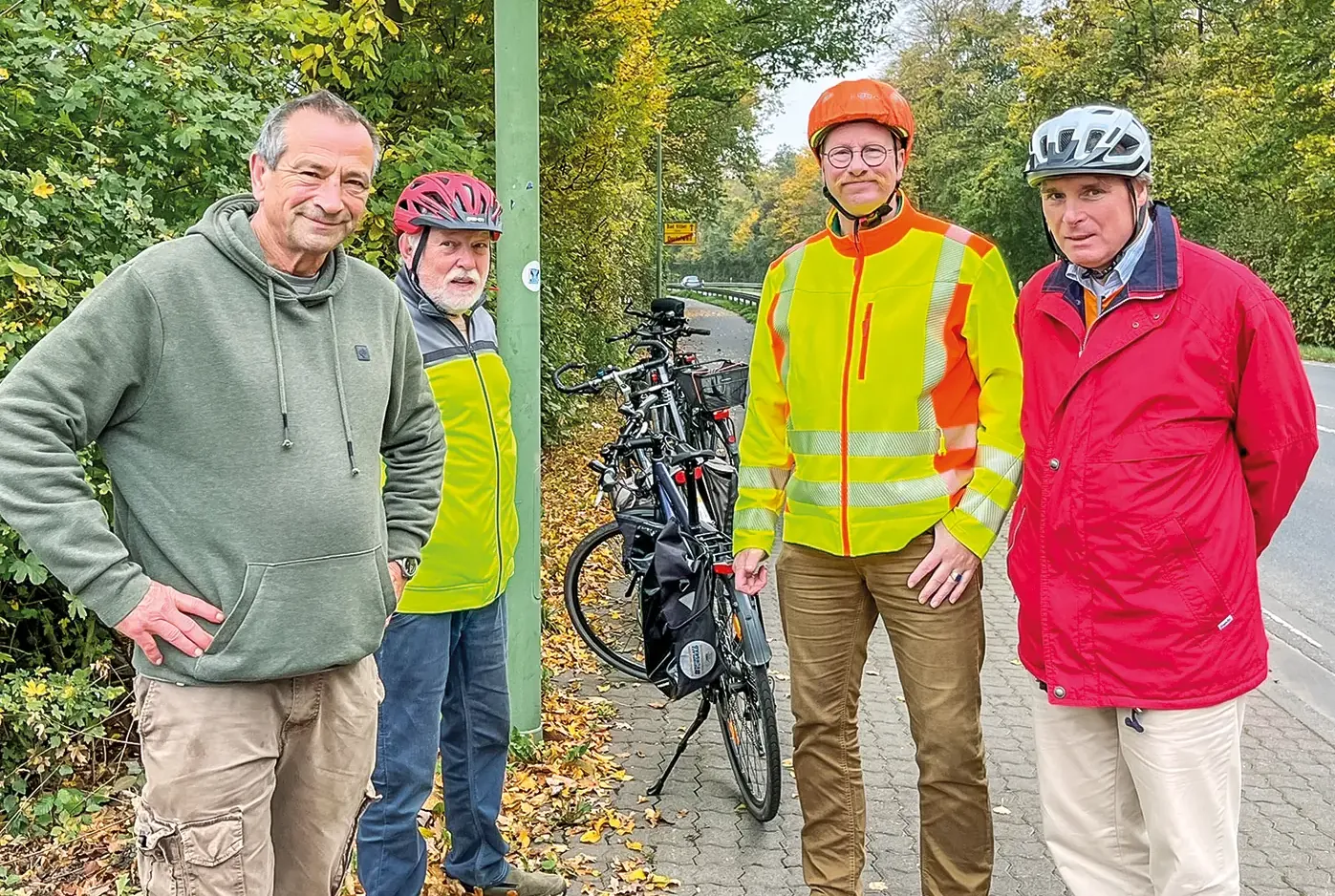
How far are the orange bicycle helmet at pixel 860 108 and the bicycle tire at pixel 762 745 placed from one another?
2.01 m

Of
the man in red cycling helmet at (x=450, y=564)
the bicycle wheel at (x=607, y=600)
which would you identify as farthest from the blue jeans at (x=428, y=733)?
the bicycle wheel at (x=607, y=600)

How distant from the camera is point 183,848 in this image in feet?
7.38

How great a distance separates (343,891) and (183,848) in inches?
62.1

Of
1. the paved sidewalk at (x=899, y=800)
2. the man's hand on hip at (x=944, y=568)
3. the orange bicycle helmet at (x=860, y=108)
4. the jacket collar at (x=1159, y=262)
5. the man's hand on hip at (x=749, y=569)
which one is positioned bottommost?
the paved sidewalk at (x=899, y=800)

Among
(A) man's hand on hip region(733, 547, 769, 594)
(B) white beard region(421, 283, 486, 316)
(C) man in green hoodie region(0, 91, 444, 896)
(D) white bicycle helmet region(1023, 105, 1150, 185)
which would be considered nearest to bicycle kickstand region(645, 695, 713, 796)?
(A) man's hand on hip region(733, 547, 769, 594)

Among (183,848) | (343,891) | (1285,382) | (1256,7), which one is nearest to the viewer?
(183,848)

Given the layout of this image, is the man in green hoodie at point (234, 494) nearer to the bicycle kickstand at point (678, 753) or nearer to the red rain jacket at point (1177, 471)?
the red rain jacket at point (1177, 471)

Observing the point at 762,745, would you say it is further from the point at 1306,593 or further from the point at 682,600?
the point at 1306,593

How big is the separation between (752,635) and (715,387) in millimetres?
4227

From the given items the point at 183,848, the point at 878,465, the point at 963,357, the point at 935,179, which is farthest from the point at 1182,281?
the point at 935,179

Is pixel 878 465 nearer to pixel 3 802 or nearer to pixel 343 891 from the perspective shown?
pixel 343 891

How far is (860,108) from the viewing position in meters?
3.00

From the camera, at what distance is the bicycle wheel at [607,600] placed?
6000 mm

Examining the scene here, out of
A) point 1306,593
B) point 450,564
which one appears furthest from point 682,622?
point 1306,593
